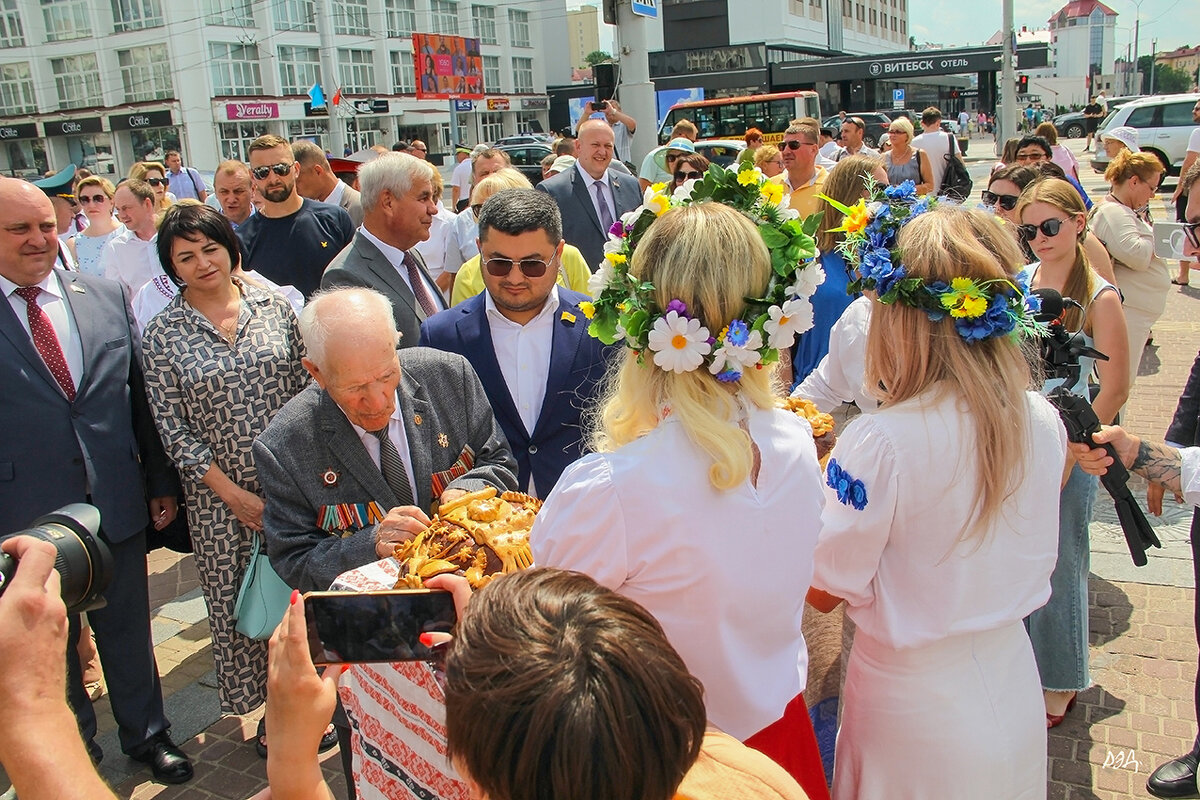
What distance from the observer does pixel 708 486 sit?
5.49 ft

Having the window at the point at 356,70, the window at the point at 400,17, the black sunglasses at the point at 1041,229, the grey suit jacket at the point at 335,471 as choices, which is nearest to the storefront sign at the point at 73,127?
the window at the point at 356,70

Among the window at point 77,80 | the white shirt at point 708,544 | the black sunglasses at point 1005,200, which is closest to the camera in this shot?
the white shirt at point 708,544

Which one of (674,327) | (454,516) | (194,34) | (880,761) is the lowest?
(880,761)

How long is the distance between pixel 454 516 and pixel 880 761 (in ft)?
3.78

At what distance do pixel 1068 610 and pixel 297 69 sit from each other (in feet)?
174

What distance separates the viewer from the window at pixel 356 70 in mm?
50875

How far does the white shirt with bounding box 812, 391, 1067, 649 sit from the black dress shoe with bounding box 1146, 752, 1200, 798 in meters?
1.57

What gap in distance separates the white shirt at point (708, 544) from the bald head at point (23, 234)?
2699 mm

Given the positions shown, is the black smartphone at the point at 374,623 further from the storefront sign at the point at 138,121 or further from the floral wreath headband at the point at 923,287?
the storefront sign at the point at 138,121

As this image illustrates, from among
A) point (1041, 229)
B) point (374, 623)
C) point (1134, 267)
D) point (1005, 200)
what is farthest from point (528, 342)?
point (1134, 267)

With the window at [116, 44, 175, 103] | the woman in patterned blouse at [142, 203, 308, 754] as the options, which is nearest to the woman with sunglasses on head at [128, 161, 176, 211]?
the woman in patterned blouse at [142, 203, 308, 754]

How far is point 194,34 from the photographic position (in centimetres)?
4350

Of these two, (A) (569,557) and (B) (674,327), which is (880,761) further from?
(B) (674,327)

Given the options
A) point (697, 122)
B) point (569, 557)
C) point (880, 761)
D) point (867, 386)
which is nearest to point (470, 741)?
point (569, 557)
